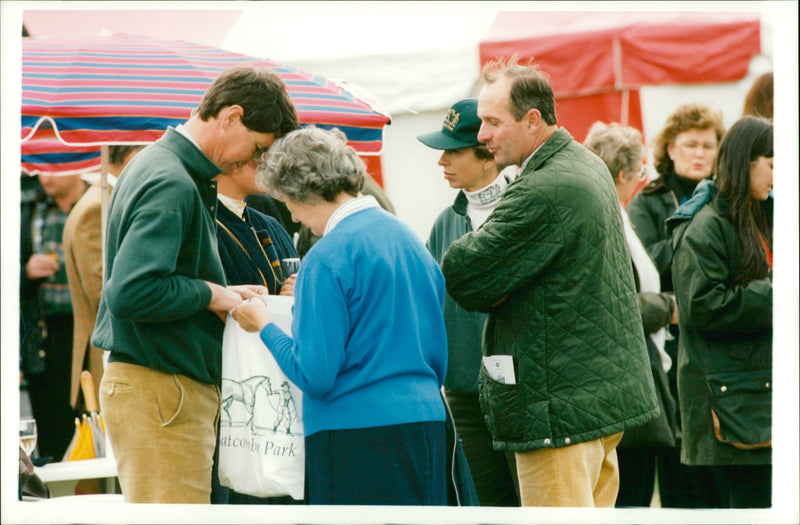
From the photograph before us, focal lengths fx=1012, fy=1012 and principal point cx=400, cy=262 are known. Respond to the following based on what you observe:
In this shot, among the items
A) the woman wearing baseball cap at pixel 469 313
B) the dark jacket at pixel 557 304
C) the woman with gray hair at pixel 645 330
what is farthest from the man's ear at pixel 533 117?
the woman with gray hair at pixel 645 330

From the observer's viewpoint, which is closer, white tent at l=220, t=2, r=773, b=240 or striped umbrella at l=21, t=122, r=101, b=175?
white tent at l=220, t=2, r=773, b=240

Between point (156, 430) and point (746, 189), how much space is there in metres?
2.03

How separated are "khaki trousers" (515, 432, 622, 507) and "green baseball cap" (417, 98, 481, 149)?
42.7 inches

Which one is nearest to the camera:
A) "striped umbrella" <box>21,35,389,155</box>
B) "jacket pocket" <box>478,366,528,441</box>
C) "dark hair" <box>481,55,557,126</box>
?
"jacket pocket" <box>478,366,528,441</box>

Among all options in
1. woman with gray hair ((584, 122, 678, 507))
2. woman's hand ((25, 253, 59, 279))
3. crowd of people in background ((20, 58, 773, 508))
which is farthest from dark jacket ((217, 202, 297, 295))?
woman's hand ((25, 253, 59, 279))

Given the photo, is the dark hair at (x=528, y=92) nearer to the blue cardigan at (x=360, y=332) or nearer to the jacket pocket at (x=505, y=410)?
the blue cardigan at (x=360, y=332)

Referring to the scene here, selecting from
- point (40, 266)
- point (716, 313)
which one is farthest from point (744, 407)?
point (40, 266)

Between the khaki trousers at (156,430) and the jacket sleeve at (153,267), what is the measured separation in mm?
212

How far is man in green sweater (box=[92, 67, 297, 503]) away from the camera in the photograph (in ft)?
8.61

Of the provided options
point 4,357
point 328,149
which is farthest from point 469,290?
point 4,357

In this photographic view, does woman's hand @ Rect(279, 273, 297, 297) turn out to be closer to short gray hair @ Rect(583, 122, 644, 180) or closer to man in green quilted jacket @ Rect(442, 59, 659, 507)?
man in green quilted jacket @ Rect(442, 59, 659, 507)

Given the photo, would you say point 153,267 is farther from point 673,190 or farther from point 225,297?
point 673,190

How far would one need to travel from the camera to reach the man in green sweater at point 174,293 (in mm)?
2625

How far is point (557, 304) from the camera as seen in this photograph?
2736 millimetres
